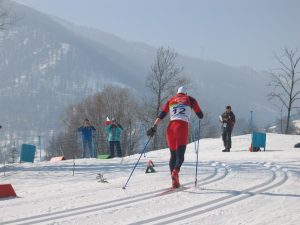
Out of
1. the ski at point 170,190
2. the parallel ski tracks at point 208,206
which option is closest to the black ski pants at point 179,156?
the ski at point 170,190

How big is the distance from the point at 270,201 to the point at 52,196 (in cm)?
385

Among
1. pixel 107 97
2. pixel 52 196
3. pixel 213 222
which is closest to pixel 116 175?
pixel 52 196

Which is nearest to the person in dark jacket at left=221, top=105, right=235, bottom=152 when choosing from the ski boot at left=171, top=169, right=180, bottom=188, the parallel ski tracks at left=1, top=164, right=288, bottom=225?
the parallel ski tracks at left=1, top=164, right=288, bottom=225

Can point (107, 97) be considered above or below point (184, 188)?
above

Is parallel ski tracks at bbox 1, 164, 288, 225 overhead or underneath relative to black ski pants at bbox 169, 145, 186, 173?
underneath

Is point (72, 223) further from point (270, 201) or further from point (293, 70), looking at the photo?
point (293, 70)

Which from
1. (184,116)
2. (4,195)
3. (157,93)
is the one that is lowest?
(4,195)

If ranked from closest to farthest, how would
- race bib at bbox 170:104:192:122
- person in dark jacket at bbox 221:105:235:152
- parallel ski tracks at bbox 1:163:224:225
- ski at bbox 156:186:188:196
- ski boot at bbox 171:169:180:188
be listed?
parallel ski tracks at bbox 1:163:224:225 → ski at bbox 156:186:188:196 → ski boot at bbox 171:169:180:188 → race bib at bbox 170:104:192:122 → person in dark jacket at bbox 221:105:235:152

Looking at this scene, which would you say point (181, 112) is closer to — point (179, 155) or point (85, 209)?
point (179, 155)

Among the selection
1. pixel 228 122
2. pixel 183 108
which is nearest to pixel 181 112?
pixel 183 108

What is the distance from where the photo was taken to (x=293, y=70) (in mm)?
36125

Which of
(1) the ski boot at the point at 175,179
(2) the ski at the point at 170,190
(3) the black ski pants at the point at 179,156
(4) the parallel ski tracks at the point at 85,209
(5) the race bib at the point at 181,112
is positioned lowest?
(4) the parallel ski tracks at the point at 85,209

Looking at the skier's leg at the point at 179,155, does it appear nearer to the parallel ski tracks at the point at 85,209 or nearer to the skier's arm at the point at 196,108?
the parallel ski tracks at the point at 85,209

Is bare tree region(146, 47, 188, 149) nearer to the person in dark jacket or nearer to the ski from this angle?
the person in dark jacket
